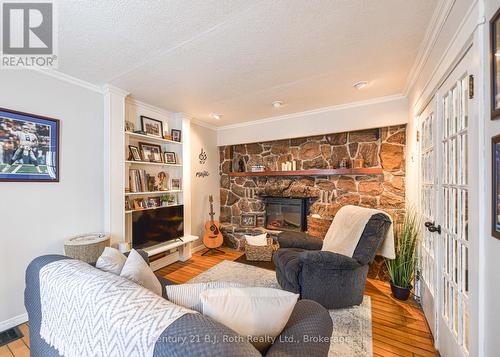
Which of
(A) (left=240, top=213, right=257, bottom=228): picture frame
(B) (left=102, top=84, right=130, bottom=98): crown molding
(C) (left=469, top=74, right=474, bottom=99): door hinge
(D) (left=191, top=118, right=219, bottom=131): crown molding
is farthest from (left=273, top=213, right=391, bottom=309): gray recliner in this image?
(D) (left=191, top=118, right=219, bottom=131): crown molding

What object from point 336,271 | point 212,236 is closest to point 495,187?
point 336,271

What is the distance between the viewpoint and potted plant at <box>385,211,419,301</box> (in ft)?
7.14

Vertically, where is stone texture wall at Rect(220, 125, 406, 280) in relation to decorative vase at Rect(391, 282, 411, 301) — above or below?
above

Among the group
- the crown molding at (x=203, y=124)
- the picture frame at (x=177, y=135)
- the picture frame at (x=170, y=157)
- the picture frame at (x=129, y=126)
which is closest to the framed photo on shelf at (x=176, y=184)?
the picture frame at (x=170, y=157)

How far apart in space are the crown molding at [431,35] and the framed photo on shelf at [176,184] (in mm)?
3301

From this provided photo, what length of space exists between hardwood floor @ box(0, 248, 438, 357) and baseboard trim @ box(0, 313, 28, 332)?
2.5 inches

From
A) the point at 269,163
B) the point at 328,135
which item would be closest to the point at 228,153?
the point at 269,163

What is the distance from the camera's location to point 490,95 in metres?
0.90

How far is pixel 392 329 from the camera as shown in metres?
1.84

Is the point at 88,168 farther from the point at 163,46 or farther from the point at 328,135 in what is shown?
the point at 328,135

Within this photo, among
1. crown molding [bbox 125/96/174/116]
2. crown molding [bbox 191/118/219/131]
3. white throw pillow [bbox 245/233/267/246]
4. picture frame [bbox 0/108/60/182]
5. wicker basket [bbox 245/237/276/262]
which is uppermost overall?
crown molding [bbox 125/96/174/116]

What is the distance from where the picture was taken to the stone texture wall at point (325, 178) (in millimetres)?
2891

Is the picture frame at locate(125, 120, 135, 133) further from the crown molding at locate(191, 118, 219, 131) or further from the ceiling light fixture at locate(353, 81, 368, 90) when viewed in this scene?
the ceiling light fixture at locate(353, 81, 368, 90)

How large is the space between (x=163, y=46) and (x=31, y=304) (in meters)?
2.01
